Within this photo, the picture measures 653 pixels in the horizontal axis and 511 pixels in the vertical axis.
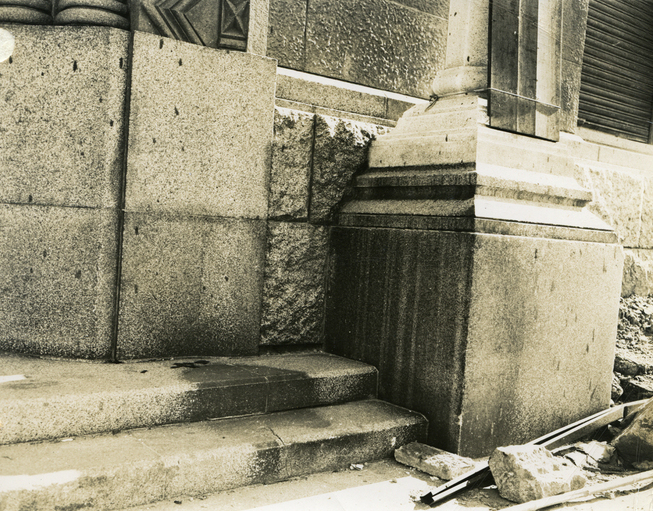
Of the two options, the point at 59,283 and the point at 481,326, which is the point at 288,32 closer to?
the point at 59,283

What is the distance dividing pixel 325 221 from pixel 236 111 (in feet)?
3.31

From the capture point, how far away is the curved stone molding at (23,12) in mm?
3620

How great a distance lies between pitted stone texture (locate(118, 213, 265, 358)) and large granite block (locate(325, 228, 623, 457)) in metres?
0.70

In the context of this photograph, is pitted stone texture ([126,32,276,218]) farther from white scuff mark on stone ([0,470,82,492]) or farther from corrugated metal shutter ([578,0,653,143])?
corrugated metal shutter ([578,0,653,143])

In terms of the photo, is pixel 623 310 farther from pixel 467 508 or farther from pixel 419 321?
pixel 467 508

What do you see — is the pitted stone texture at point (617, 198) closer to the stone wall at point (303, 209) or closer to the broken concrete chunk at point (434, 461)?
the stone wall at point (303, 209)

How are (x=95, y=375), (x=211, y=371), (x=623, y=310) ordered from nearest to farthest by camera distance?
(x=95, y=375) → (x=211, y=371) → (x=623, y=310)

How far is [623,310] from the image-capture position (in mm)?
5672

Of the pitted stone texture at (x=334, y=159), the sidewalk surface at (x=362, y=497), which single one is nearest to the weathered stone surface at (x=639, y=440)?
the sidewalk surface at (x=362, y=497)

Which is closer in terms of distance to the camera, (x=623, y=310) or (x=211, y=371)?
(x=211, y=371)

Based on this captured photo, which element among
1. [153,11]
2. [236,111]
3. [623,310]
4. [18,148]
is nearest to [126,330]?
[18,148]

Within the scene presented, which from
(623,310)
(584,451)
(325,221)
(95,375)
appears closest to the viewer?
(95,375)

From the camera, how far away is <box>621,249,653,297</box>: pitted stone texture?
19.6 ft

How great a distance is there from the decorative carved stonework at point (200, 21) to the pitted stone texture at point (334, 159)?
80 centimetres
